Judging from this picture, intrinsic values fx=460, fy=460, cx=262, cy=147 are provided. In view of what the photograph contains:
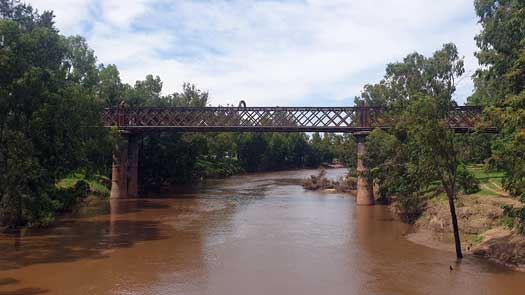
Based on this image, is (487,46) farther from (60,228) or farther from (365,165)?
(60,228)

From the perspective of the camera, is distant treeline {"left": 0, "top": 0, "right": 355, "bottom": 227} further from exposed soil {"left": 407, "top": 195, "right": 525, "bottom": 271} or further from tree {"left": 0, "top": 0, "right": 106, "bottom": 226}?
exposed soil {"left": 407, "top": 195, "right": 525, "bottom": 271}

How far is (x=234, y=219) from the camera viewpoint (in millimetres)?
32938

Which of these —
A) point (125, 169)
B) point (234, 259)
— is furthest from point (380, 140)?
point (125, 169)

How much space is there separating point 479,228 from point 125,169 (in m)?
34.1

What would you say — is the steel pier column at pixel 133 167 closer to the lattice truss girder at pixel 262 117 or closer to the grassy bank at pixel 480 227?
the lattice truss girder at pixel 262 117

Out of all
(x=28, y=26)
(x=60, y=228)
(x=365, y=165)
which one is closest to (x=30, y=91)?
(x=60, y=228)

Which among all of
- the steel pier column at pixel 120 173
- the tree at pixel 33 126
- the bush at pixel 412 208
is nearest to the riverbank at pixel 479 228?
the bush at pixel 412 208

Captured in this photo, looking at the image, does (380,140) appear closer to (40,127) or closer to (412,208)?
(412,208)

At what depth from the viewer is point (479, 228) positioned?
23359mm

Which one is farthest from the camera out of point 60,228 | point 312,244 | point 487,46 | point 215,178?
point 215,178

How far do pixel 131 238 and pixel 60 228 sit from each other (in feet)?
18.8

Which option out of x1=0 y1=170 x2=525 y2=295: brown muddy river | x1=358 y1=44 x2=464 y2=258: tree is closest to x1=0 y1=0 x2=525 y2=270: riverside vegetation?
x1=358 y1=44 x2=464 y2=258: tree

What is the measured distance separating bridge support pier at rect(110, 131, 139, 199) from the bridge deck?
180 cm

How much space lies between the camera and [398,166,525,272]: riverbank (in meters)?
19.4
